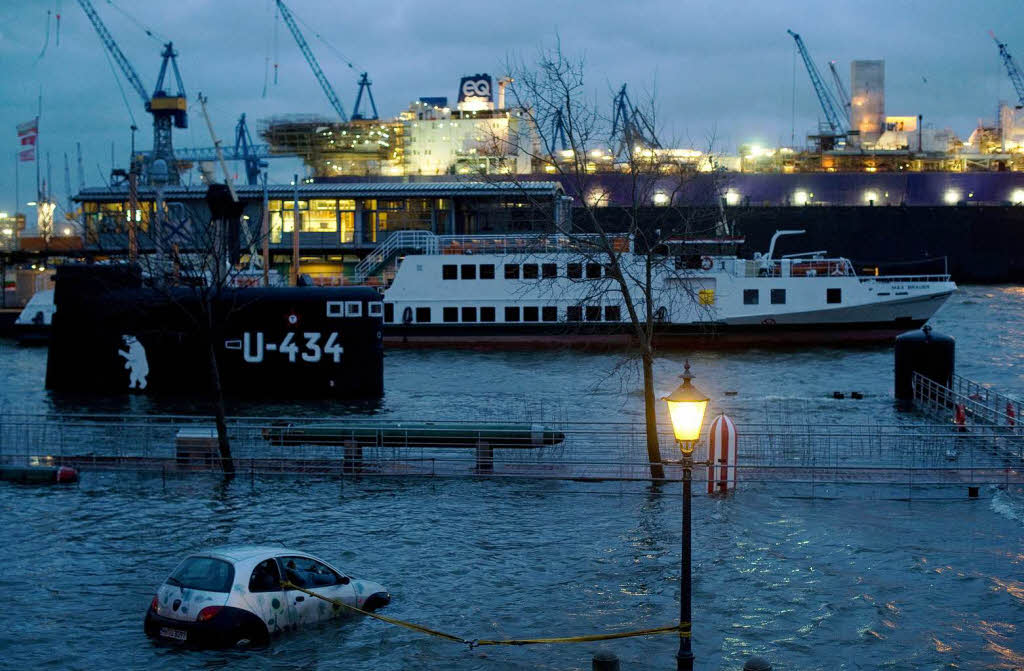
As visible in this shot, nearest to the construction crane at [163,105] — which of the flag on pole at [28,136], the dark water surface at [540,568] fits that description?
the flag on pole at [28,136]

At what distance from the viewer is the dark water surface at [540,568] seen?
39.3 ft

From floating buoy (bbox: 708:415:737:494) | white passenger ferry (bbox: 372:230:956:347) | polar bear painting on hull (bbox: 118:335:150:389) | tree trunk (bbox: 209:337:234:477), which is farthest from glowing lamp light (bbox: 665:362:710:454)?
white passenger ferry (bbox: 372:230:956:347)

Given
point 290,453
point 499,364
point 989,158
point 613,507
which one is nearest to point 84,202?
point 499,364

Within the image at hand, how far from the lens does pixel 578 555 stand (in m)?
15.5

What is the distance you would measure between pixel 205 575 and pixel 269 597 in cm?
71

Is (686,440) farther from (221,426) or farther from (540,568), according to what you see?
(221,426)

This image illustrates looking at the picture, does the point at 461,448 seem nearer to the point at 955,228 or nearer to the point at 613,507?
the point at 613,507

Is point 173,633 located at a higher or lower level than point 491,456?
lower

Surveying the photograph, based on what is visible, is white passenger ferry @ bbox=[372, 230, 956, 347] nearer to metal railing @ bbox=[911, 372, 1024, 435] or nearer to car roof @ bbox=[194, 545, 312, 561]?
metal railing @ bbox=[911, 372, 1024, 435]

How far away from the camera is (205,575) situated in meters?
11.3

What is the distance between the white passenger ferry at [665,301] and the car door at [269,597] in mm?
38631

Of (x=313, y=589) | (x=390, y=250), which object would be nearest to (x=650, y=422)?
(x=313, y=589)

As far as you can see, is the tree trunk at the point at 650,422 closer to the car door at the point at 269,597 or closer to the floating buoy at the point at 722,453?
the floating buoy at the point at 722,453

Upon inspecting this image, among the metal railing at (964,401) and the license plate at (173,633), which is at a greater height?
the metal railing at (964,401)
